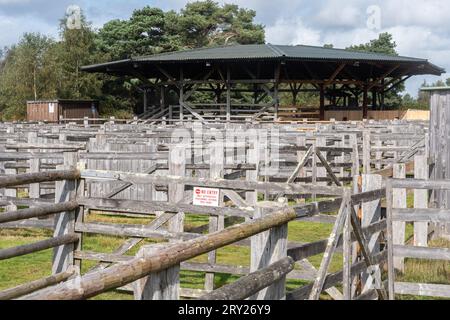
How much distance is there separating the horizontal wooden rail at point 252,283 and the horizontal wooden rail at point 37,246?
2.55 metres

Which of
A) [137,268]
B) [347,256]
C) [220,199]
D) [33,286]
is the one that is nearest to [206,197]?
[220,199]

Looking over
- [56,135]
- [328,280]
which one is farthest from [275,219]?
[56,135]

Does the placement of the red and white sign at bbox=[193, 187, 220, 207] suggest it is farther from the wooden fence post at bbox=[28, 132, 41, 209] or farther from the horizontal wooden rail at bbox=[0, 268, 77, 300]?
the wooden fence post at bbox=[28, 132, 41, 209]

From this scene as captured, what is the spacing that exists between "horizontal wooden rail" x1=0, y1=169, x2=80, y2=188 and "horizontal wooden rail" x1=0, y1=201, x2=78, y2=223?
9.3 inches

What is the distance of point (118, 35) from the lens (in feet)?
206

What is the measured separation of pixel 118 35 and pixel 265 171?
5218 cm

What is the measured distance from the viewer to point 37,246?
5.50 metres

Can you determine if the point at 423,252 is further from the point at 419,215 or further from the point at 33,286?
the point at 33,286

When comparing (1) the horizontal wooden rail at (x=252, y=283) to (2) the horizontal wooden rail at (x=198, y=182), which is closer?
(1) the horizontal wooden rail at (x=252, y=283)

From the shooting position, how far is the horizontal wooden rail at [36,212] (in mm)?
5357

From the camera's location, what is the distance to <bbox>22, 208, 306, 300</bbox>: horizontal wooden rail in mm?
2229

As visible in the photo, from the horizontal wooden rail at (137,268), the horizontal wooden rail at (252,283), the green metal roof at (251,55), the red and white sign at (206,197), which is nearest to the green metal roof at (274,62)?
the green metal roof at (251,55)

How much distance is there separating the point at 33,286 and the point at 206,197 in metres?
2.06

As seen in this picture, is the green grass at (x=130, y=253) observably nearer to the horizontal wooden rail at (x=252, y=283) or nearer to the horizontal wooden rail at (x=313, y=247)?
the horizontal wooden rail at (x=313, y=247)
